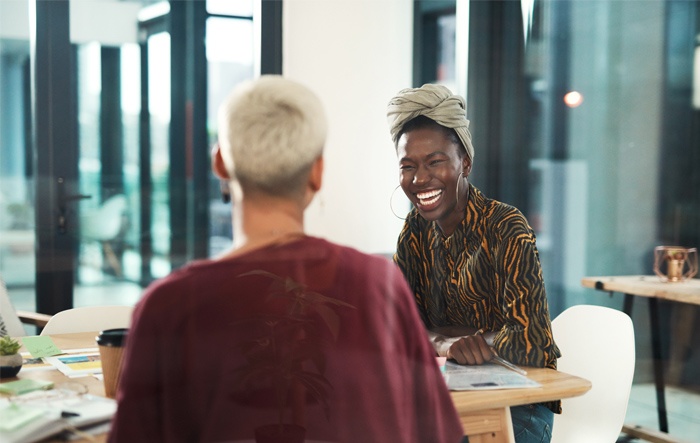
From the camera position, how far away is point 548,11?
4023 millimetres

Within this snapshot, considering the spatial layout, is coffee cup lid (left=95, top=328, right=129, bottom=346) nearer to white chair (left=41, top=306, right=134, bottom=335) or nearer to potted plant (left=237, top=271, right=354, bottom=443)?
potted plant (left=237, top=271, right=354, bottom=443)

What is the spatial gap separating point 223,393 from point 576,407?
1339 mm

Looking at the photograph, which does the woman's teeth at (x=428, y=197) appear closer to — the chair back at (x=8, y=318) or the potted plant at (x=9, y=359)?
the potted plant at (x=9, y=359)

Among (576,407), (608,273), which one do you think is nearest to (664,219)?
(608,273)

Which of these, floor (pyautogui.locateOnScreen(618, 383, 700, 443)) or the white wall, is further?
floor (pyautogui.locateOnScreen(618, 383, 700, 443))

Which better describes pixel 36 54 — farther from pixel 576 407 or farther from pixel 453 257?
pixel 576 407

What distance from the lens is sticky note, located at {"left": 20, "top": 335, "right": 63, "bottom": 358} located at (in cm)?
178

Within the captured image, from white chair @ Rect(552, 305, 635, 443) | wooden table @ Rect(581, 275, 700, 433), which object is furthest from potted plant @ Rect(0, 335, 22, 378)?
wooden table @ Rect(581, 275, 700, 433)

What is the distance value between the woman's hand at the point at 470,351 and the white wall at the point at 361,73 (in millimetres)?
436

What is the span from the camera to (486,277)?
1.93m

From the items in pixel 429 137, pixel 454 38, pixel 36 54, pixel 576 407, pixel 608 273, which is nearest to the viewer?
pixel 429 137

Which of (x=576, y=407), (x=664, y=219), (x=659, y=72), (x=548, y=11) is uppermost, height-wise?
(x=548, y=11)

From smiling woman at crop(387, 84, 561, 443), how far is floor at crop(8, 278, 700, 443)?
1623 millimetres

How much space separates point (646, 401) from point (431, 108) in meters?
2.19
